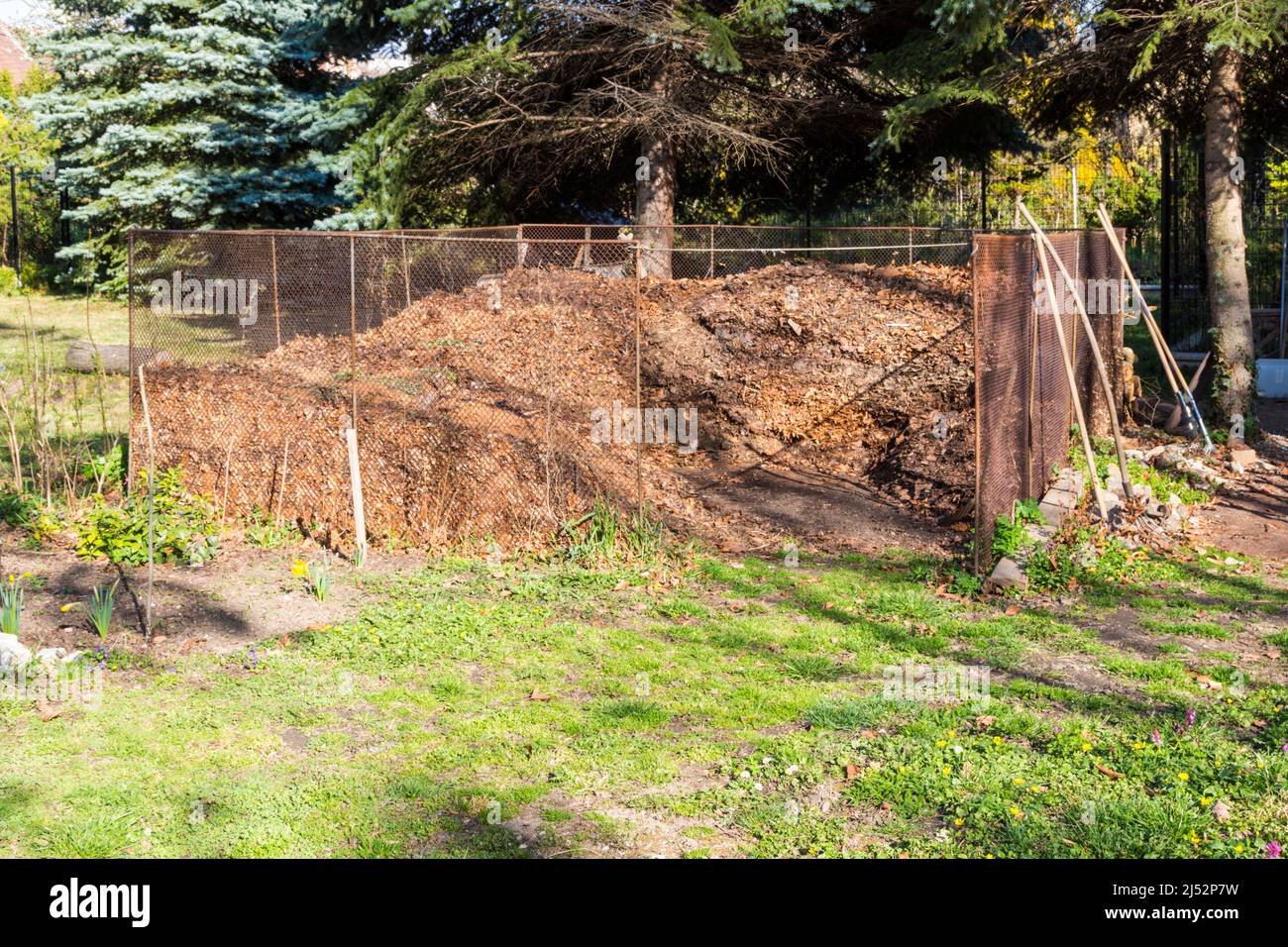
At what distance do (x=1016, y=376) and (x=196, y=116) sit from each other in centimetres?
1838

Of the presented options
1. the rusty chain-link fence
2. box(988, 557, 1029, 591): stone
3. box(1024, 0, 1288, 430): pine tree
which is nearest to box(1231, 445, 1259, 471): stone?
box(1024, 0, 1288, 430): pine tree

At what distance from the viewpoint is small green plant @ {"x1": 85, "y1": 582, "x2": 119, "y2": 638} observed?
7246 millimetres

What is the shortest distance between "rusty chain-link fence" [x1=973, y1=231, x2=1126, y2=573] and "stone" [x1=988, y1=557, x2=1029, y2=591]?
0.60 ft

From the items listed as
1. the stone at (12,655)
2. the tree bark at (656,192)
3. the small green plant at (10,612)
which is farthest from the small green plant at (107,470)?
the tree bark at (656,192)

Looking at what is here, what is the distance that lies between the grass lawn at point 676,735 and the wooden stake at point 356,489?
2.76 feet

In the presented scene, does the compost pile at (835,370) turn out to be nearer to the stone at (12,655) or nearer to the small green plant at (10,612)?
the small green plant at (10,612)

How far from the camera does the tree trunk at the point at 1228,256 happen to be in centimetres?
1269

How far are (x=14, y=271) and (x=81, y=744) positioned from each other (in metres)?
24.0

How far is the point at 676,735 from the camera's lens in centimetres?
598

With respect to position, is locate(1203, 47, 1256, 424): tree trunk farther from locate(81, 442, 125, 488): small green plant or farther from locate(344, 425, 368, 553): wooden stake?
locate(81, 442, 125, 488): small green plant

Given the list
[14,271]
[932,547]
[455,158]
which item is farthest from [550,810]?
[14,271]

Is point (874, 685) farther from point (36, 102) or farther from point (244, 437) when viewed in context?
point (36, 102)

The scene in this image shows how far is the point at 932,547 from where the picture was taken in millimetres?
9391

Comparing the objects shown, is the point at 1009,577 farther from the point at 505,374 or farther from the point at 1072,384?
the point at 505,374
